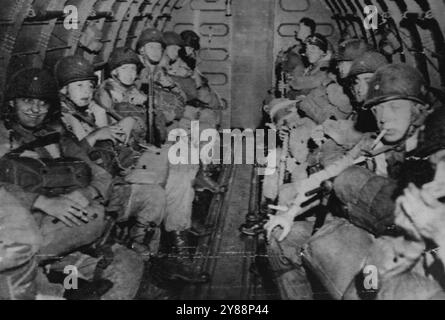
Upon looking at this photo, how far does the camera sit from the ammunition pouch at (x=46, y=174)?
2.99 m

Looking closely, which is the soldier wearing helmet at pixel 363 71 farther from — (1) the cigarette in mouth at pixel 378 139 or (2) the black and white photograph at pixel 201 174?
(1) the cigarette in mouth at pixel 378 139

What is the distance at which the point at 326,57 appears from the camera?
22.0 feet

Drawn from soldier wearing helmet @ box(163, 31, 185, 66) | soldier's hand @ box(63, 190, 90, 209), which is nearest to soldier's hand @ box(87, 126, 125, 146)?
Result: soldier's hand @ box(63, 190, 90, 209)

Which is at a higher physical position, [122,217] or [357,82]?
[357,82]

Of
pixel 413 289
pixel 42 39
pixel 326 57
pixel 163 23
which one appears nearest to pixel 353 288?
pixel 413 289

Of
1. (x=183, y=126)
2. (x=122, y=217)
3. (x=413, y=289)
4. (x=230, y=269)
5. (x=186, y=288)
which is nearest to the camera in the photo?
(x=413, y=289)

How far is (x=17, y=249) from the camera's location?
102 inches

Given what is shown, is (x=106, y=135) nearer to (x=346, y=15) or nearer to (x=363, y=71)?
(x=363, y=71)

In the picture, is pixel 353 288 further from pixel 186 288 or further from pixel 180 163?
pixel 180 163

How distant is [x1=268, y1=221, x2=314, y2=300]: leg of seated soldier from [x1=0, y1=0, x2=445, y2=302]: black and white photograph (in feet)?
0.05

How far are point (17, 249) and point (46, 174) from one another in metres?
0.76

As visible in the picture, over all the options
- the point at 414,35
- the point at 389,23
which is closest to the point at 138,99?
the point at 414,35

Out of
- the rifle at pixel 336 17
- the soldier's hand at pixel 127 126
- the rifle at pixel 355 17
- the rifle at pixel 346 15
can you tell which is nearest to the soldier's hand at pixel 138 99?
the soldier's hand at pixel 127 126

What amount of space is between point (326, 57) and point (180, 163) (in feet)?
10.1
